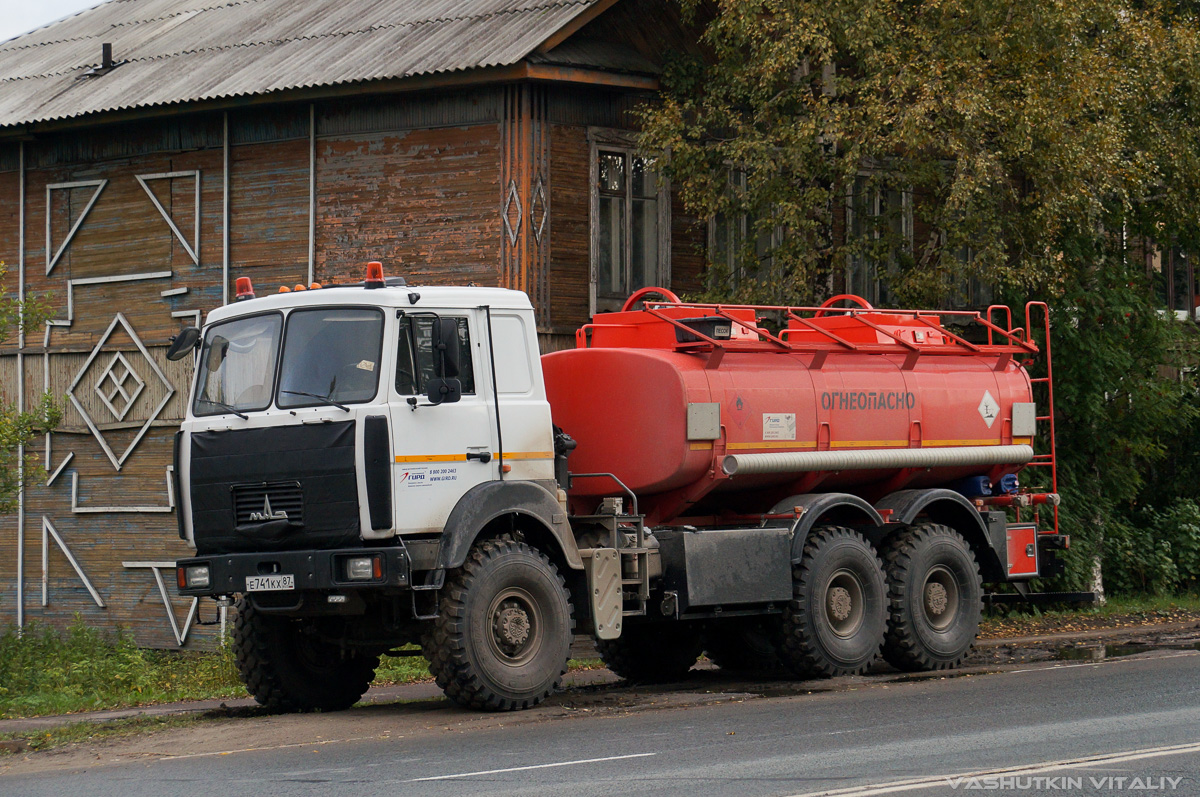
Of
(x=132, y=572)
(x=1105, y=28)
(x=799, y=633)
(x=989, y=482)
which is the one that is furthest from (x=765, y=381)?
(x=132, y=572)

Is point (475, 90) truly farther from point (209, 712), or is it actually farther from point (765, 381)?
point (209, 712)

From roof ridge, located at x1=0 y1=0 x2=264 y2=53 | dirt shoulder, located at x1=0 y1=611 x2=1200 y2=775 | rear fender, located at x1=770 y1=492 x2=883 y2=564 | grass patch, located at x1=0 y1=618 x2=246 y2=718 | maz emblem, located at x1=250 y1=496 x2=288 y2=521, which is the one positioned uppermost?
roof ridge, located at x1=0 y1=0 x2=264 y2=53

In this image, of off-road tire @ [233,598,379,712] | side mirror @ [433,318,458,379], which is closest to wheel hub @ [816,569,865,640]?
off-road tire @ [233,598,379,712]

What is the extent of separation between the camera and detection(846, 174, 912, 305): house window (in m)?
18.9

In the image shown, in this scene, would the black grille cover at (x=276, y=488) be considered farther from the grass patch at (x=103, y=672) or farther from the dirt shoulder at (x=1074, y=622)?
the dirt shoulder at (x=1074, y=622)

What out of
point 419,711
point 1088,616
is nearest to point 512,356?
point 419,711

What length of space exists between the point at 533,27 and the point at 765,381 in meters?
6.72

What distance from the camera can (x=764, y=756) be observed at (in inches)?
369

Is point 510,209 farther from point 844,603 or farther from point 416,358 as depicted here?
point 416,358

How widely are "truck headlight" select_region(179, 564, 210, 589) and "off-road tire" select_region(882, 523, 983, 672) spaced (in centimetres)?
632

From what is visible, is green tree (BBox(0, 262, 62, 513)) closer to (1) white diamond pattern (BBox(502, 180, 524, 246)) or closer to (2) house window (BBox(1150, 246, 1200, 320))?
(1) white diamond pattern (BBox(502, 180, 524, 246))

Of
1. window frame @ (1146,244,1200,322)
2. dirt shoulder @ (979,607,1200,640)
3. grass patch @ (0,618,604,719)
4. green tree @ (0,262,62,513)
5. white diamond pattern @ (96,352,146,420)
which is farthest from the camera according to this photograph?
window frame @ (1146,244,1200,322)

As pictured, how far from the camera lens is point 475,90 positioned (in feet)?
63.2

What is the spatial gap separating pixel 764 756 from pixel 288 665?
15.7 feet
